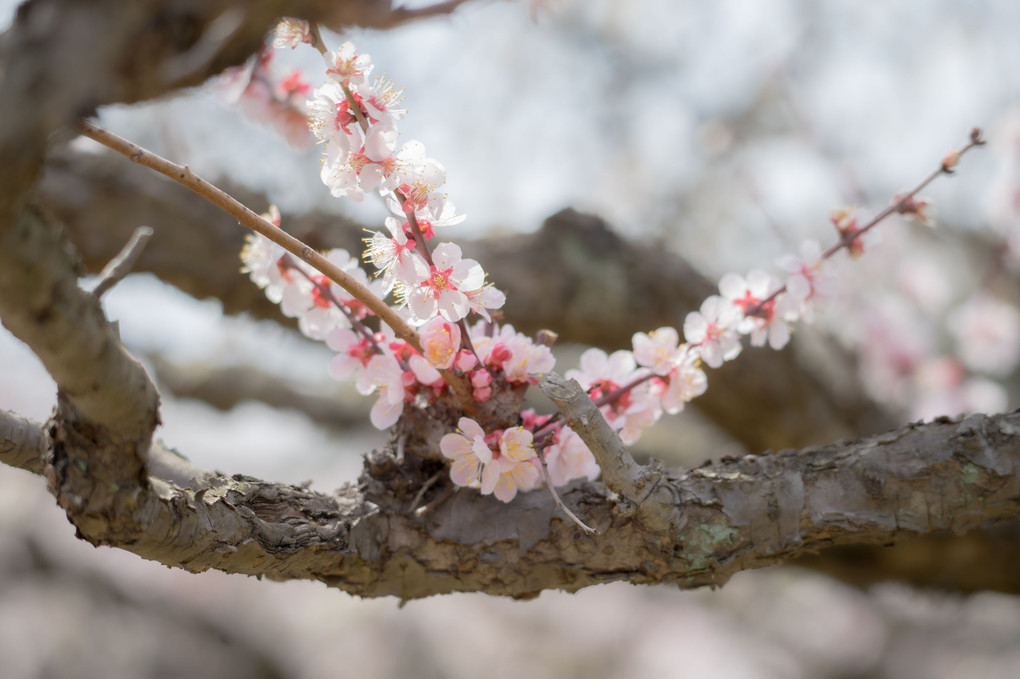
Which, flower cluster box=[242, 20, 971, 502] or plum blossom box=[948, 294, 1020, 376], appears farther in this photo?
plum blossom box=[948, 294, 1020, 376]

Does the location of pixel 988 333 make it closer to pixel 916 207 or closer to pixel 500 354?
pixel 916 207

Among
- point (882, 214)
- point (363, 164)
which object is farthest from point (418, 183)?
point (882, 214)

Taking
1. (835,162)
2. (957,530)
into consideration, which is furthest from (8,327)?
(835,162)

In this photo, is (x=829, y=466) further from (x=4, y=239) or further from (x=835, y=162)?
(x=835, y=162)

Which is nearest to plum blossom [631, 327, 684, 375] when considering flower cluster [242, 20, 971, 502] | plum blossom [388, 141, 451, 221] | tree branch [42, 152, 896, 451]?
flower cluster [242, 20, 971, 502]

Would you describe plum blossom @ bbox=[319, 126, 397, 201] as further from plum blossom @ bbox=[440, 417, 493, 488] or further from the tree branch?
the tree branch

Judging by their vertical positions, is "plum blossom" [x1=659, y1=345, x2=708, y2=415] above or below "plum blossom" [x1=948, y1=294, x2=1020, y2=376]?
below
